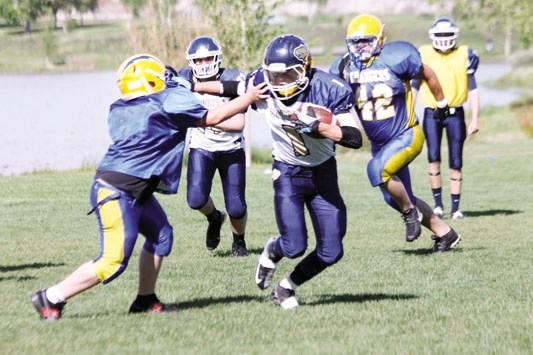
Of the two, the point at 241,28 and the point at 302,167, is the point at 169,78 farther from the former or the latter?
the point at 241,28

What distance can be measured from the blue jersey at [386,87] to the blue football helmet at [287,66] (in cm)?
A: 248

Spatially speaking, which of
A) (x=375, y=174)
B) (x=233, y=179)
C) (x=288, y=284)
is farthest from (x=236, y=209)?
(x=288, y=284)

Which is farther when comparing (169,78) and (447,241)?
(447,241)

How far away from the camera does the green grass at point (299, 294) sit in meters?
6.32

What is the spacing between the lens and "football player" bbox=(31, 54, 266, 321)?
6898mm

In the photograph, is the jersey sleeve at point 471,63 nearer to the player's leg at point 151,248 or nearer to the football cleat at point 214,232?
the football cleat at point 214,232

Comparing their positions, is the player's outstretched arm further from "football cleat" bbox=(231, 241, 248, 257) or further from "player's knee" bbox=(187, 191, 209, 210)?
"football cleat" bbox=(231, 241, 248, 257)

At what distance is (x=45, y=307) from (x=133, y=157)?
1.05 meters

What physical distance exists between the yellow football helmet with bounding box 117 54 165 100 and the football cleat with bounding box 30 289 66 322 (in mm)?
1298

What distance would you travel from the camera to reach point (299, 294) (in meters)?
8.27

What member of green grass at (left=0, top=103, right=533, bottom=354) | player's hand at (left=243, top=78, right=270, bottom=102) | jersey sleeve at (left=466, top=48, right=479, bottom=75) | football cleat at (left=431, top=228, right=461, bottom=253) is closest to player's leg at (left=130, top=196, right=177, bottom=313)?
green grass at (left=0, top=103, right=533, bottom=354)

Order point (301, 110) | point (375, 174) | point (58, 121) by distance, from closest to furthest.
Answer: point (301, 110) → point (375, 174) → point (58, 121)

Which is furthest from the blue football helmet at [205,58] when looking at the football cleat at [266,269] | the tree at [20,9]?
the tree at [20,9]

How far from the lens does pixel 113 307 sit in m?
7.72
